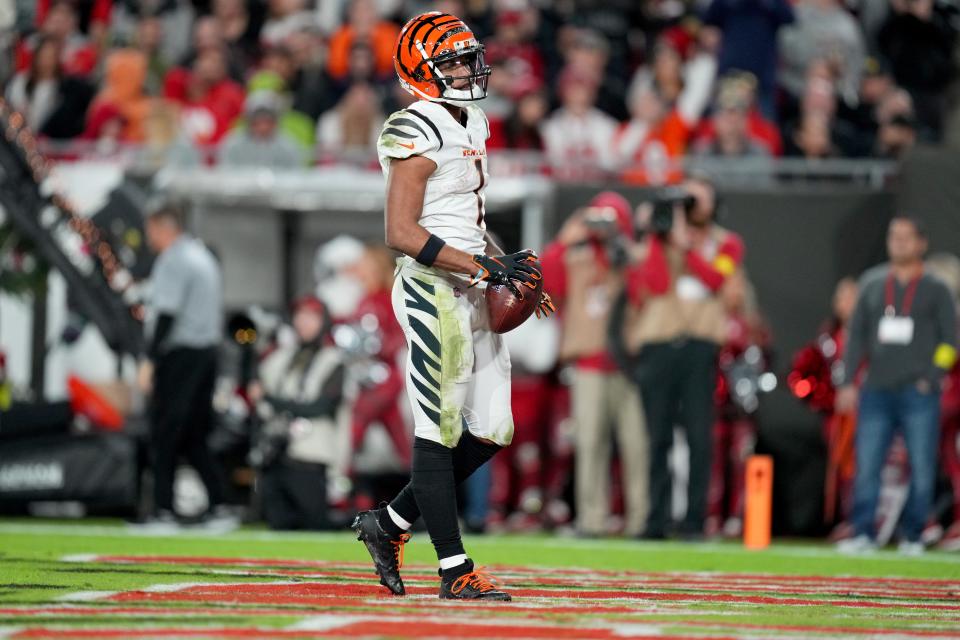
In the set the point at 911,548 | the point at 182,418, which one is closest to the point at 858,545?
the point at 911,548

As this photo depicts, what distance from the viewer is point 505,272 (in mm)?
6148

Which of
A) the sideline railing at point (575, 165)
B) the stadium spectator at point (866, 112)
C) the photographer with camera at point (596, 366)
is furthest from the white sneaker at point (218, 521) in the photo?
the stadium spectator at point (866, 112)

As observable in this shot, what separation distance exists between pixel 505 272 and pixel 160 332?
243 inches

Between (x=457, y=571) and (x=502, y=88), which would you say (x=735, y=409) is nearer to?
(x=502, y=88)

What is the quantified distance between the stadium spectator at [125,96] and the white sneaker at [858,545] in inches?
284

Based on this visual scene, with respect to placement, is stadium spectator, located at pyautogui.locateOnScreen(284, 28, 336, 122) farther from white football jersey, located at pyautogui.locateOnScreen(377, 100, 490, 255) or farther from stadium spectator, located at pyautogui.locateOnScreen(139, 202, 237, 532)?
white football jersey, located at pyautogui.locateOnScreen(377, 100, 490, 255)

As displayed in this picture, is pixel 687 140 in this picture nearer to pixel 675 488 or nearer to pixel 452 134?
pixel 675 488

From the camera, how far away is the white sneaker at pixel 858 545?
10789mm

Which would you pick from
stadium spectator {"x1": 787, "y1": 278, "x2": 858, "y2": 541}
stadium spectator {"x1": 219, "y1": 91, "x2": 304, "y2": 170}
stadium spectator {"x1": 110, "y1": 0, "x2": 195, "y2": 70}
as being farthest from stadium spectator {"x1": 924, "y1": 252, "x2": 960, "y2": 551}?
stadium spectator {"x1": 110, "y1": 0, "x2": 195, "y2": 70}

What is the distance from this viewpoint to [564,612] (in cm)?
566

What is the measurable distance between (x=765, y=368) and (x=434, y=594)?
6.46 m

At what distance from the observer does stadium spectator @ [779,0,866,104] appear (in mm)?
15445

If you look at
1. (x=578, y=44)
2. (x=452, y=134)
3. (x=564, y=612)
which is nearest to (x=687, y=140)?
(x=578, y=44)

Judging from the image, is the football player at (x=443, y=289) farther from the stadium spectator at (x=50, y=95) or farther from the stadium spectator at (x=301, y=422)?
the stadium spectator at (x=50, y=95)
